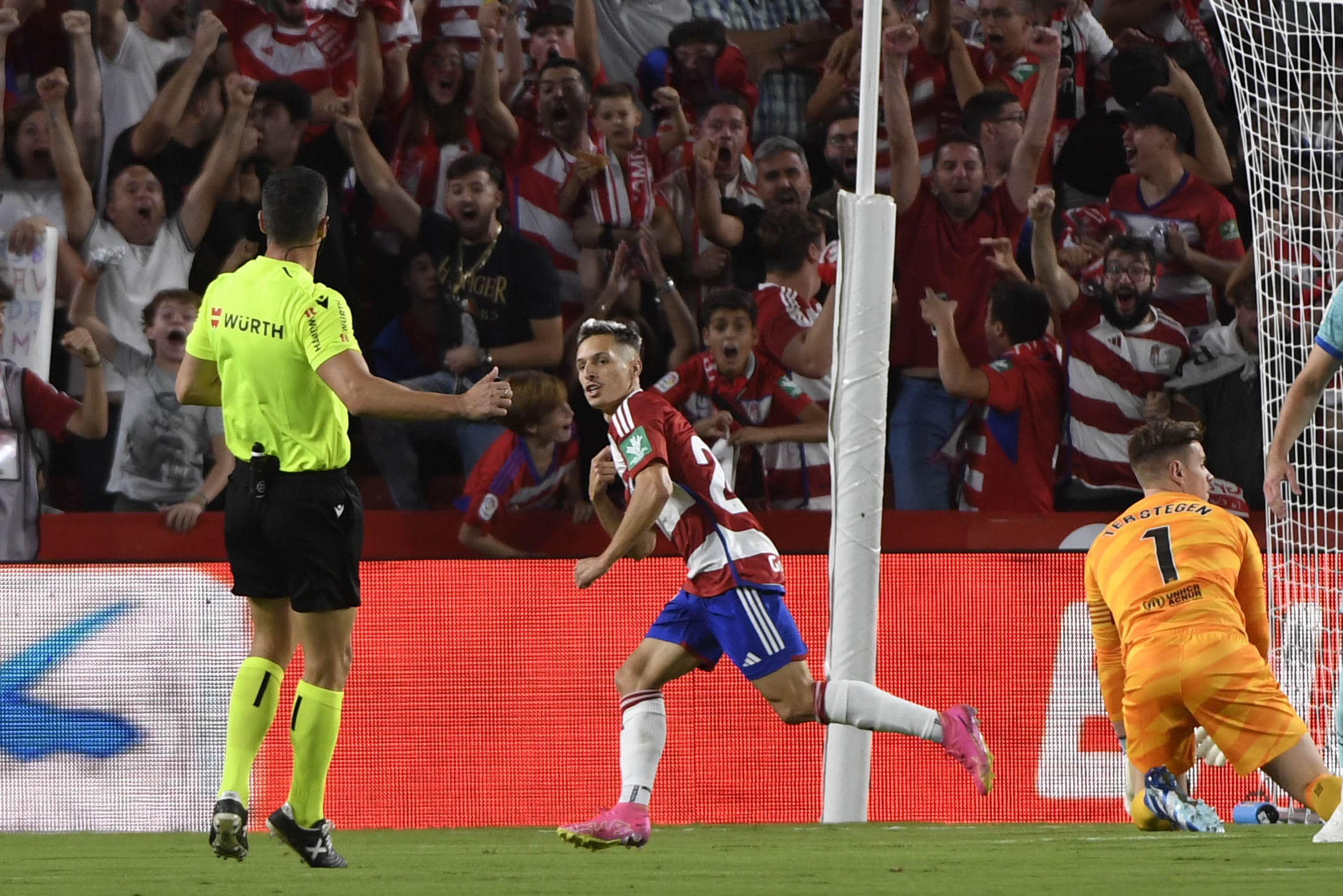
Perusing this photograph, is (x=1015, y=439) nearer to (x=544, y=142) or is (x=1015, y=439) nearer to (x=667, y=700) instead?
(x=667, y=700)

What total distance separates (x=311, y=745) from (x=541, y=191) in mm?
5287

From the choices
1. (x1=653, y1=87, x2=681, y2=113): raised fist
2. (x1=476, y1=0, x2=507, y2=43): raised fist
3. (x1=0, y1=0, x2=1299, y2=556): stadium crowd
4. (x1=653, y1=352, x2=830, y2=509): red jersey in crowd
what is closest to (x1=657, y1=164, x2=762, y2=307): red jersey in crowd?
(x1=0, y1=0, x2=1299, y2=556): stadium crowd

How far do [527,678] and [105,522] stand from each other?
9.03ft

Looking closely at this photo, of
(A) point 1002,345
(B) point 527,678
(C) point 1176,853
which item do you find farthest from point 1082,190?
(C) point 1176,853

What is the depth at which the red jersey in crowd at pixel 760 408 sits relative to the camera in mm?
8719

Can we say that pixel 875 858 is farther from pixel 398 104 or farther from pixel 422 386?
pixel 398 104

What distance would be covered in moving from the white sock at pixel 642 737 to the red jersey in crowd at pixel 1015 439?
3529mm

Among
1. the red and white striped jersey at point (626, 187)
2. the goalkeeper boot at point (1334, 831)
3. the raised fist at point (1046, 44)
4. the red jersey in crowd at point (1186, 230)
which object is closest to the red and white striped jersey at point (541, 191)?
the red and white striped jersey at point (626, 187)

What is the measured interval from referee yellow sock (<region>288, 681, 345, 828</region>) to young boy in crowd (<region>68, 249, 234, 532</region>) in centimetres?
413

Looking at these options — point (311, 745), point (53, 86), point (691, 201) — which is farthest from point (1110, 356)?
point (53, 86)

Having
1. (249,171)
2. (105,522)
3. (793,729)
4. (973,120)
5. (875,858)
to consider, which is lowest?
(875,858)

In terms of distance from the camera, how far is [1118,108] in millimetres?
9469

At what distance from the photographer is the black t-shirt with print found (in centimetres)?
888

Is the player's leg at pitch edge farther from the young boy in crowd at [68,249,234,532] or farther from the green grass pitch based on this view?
the young boy in crowd at [68,249,234,532]
